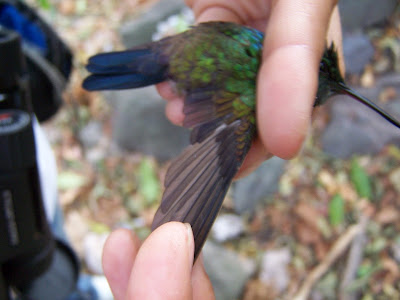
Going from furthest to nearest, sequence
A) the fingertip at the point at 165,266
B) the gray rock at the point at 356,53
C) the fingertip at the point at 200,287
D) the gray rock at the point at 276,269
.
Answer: the gray rock at the point at 356,53 < the gray rock at the point at 276,269 < the fingertip at the point at 200,287 < the fingertip at the point at 165,266

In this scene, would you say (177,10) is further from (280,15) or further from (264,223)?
(280,15)

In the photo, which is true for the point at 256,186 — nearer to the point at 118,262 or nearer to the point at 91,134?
the point at 91,134

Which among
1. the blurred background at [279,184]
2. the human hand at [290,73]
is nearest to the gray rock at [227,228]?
the blurred background at [279,184]

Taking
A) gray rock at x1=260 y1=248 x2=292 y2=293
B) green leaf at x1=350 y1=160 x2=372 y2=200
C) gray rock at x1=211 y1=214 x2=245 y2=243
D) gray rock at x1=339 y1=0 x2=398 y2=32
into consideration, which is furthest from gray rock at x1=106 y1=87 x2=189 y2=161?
gray rock at x1=339 y1=0 x2=398 y2=32

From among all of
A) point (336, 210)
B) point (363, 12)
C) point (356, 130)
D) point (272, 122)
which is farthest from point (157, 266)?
point (363, 12)

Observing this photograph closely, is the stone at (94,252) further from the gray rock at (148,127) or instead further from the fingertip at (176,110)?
the fingertip at (176,110)

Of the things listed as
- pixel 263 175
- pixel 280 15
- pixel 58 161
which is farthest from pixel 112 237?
pixel 58 161
